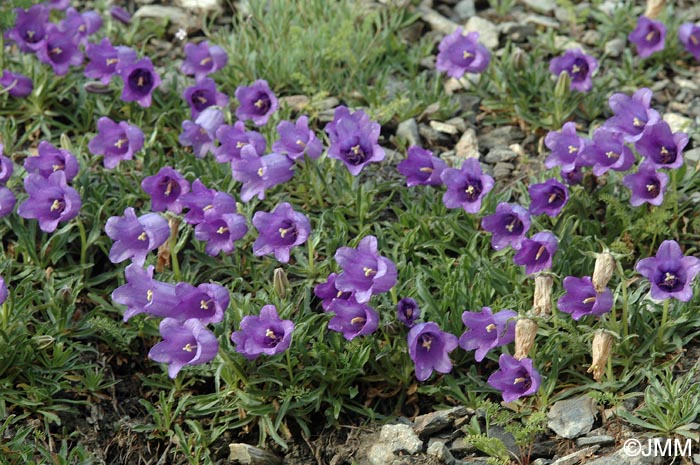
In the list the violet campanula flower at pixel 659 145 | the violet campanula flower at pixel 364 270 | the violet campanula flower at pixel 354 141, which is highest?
the violet campanula flower at pixel 659 145

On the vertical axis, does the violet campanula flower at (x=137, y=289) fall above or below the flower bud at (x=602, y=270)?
below

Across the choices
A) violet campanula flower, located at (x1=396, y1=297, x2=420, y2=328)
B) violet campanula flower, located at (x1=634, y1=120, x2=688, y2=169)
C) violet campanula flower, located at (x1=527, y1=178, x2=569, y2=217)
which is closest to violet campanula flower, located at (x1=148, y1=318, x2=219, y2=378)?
violet campanula flower, located at (x1=396, y1=297, x2=420, y2=328)

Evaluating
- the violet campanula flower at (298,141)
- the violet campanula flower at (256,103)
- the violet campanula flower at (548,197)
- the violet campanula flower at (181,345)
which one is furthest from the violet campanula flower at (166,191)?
the violet campanula flower at (548,197)

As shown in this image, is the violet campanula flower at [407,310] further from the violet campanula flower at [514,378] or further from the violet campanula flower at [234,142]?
the violet campanula flower at [234,142]

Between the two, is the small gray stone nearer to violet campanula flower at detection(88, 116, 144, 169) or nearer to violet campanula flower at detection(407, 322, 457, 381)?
violet campanula flower at detection(407, 322, 457, 381)

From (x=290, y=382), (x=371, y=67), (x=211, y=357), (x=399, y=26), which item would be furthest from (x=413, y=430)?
(x=399, y=26)
